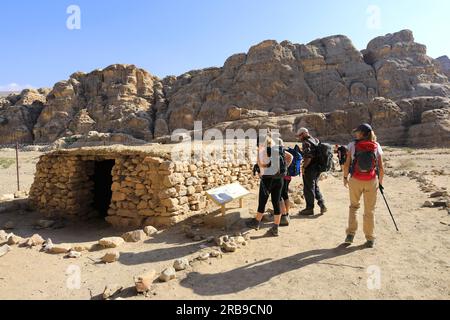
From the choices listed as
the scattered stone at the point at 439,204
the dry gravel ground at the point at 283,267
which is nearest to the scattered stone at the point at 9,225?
the dry gravel ground at the point at 283,267

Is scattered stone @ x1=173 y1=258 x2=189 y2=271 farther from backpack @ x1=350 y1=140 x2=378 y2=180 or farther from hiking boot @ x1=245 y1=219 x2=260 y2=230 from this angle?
backpack @ x1=350 y1=140 x2=378 y2=180

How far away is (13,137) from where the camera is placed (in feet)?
188

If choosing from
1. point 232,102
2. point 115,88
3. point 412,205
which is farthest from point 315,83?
point 412,205

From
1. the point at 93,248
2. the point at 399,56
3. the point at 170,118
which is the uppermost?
the point at 399,56

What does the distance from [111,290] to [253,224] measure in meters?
3.17

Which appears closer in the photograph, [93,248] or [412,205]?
[93,248]

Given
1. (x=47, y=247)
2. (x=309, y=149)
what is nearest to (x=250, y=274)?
(x=309, y=149)

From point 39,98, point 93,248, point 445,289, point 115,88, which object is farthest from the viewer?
point 39,98

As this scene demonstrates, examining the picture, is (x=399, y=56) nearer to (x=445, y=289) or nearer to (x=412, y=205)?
(x=412, y=205)

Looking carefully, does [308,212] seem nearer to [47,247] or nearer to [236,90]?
[47,247]

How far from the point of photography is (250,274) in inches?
186

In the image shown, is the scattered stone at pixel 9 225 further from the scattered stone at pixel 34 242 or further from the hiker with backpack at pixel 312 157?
the hiker with backpack at pixel 312 157
